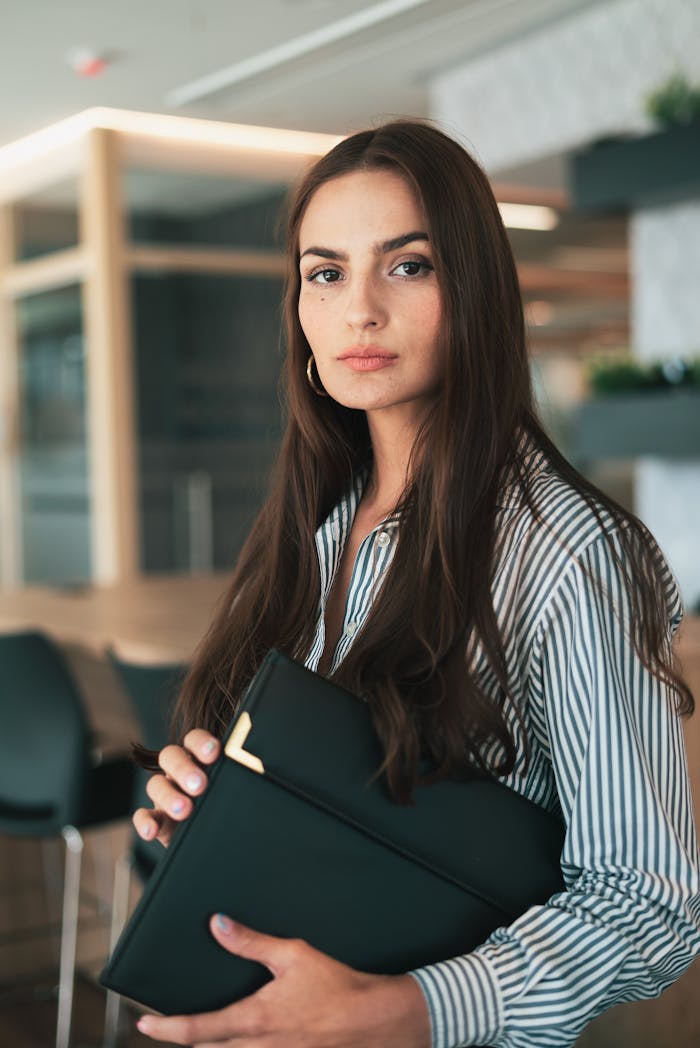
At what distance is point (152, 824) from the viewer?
93cm

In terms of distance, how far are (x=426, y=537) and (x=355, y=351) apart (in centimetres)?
16

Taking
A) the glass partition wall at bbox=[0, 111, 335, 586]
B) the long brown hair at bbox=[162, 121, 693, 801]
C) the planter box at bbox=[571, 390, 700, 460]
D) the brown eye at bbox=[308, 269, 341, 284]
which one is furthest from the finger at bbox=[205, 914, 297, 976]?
the glass partition wall at bbox=[0, 111, 335, 586]

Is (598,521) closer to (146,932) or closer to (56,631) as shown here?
(146,932)

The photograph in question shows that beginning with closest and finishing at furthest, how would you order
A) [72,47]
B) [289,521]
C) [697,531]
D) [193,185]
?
1. [289,521]
2. [72,47]
3. [697,531]
4. [193,185]

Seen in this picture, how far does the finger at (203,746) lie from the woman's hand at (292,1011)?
100 mm

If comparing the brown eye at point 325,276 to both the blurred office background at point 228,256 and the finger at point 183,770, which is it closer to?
the finger at point 183,770

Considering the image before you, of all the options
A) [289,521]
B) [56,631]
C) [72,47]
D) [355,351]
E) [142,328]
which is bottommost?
[56,631]

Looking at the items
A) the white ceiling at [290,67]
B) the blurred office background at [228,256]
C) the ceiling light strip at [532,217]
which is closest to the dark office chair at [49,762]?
the blurred office background at [228,256]

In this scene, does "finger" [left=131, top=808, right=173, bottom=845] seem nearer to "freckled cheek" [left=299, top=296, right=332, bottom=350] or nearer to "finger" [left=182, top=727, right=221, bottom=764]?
"finger" [left=182, top=727, right=221, bottom=764]

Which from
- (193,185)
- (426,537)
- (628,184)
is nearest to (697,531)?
(628,184)

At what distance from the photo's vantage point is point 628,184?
4.40 m

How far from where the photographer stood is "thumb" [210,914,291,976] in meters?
0.77

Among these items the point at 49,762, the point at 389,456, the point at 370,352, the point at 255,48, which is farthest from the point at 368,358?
the point at 255,48

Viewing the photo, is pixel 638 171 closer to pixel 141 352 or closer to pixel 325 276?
pixel 141 352
